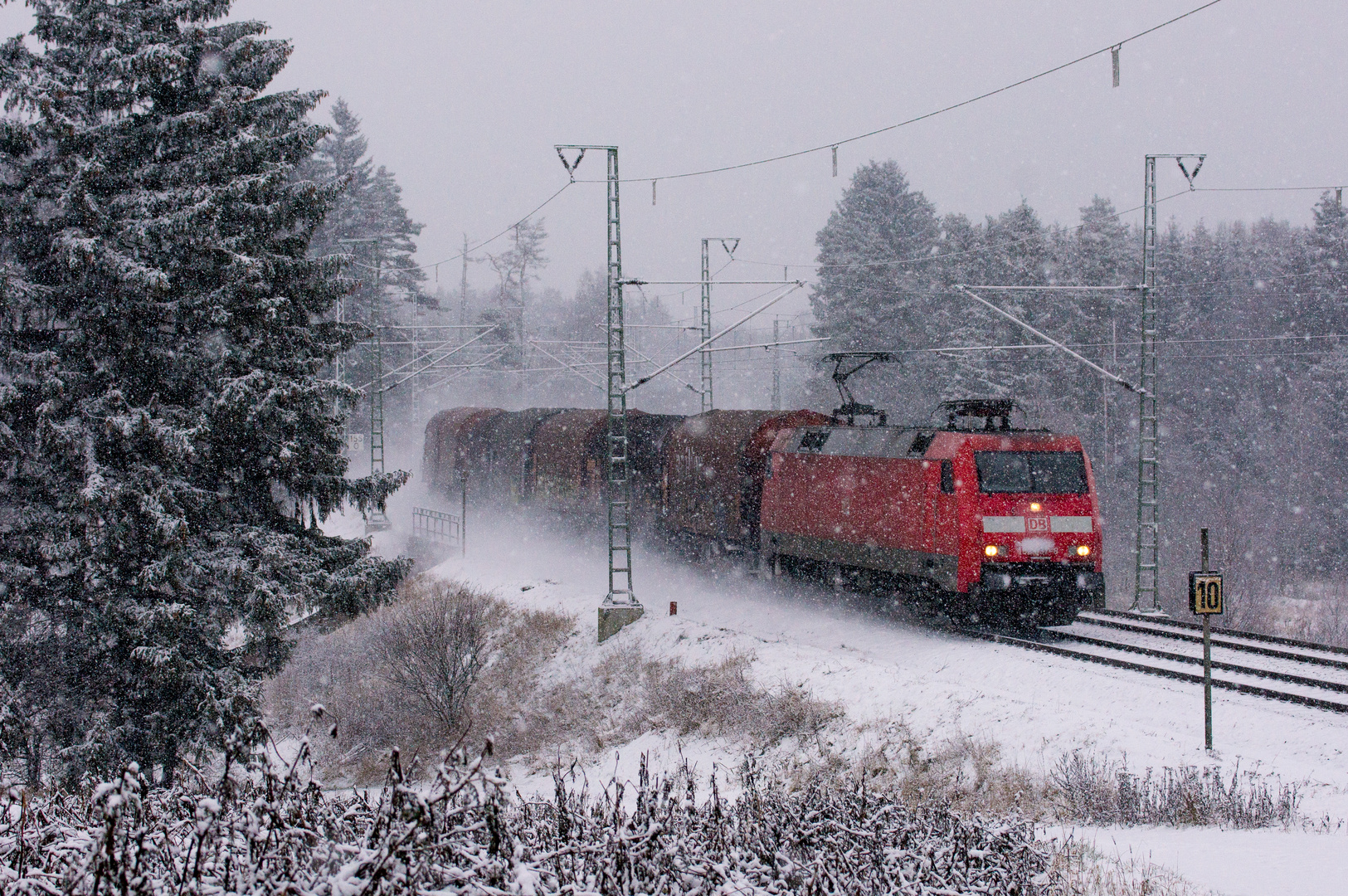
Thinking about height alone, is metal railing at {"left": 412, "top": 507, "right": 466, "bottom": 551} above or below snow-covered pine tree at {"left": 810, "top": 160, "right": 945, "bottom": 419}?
below

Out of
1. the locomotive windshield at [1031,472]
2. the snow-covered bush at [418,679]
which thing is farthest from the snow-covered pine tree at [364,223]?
the locomotive windshield at [1031,472]

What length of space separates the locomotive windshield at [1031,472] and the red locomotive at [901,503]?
0.02 m

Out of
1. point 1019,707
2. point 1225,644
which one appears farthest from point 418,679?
point 1225,644

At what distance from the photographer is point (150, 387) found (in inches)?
572

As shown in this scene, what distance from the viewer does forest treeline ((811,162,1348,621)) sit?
144 ft

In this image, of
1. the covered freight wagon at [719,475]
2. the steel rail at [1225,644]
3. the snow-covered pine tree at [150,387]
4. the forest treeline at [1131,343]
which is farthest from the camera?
the forest treeline at [1131,343]

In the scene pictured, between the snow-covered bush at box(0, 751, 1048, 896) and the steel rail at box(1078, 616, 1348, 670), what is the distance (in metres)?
10.8

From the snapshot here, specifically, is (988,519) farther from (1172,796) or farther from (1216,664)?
(1172,796)

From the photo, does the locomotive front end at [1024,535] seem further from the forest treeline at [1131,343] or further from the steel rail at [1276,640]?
the forest treeline at [1131,343]

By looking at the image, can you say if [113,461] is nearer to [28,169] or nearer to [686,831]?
[28,169]

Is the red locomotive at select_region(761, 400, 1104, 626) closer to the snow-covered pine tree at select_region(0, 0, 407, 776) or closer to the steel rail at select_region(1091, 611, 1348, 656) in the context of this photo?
the steel rail at select_region(1091, 611, 1348, 656)

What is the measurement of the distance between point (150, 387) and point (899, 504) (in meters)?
11.4

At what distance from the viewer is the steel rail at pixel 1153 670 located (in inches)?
466

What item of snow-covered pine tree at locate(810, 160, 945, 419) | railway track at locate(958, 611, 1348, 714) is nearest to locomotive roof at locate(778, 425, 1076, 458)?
railway track at locate(958, 611, 1348, 714)
